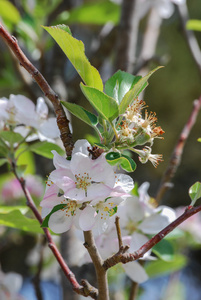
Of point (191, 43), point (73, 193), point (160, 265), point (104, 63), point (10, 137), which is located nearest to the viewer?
point (73, 193)

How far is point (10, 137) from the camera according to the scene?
53 cm

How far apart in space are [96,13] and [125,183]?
0.89m

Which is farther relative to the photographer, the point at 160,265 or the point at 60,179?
the point at 160,265

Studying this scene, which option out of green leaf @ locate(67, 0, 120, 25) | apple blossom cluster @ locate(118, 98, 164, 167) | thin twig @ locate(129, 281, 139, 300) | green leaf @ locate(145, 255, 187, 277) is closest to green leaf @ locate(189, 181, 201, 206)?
apple blossom cluster @ locate(118, 98, 164, 167)

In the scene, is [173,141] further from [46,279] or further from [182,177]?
[46,279]

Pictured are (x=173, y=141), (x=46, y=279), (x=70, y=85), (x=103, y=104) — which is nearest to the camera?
(x=103, y=104)

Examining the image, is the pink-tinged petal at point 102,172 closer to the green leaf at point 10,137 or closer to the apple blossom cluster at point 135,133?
the apple blossom cluster at point 135,133

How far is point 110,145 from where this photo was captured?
1.31 feet

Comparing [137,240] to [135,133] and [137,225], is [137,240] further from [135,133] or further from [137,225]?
[135,133]

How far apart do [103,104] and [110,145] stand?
0.04 metres

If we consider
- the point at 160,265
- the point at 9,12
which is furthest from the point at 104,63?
the point at 160,265

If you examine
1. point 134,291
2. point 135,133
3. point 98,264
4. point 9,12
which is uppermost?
point 9,12

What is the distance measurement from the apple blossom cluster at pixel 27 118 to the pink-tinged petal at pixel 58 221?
0.20 m

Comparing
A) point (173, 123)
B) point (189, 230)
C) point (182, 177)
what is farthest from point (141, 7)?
point (182, 177)
